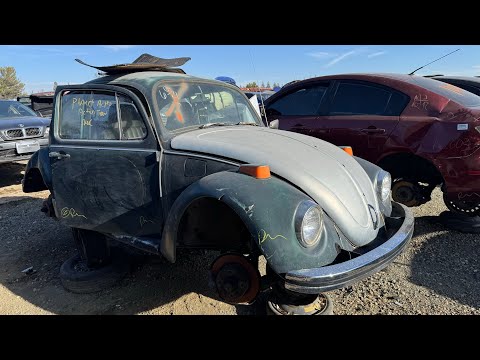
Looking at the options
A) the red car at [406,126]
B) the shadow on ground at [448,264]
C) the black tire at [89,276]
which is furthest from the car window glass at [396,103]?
the black tire at [89,276]

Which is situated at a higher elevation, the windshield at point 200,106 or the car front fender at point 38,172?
the windshield at point 200,106

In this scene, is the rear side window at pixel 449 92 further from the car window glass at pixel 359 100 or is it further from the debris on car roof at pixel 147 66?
the debris on car roof at pixel 147 66

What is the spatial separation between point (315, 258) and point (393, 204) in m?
1.38

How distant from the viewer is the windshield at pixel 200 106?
3.19 metres

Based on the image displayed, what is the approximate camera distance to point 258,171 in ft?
8.14

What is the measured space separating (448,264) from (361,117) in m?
2.06

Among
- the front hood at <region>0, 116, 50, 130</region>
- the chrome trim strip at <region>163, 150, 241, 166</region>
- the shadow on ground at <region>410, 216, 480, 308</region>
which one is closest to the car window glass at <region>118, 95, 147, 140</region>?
the chrome trim strip at <region>163, 150, 241, 166</region>

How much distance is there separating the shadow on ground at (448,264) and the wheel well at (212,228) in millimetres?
1812

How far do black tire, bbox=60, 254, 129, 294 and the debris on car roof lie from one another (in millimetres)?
1971

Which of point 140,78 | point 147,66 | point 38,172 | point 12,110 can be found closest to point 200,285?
point 140,78
